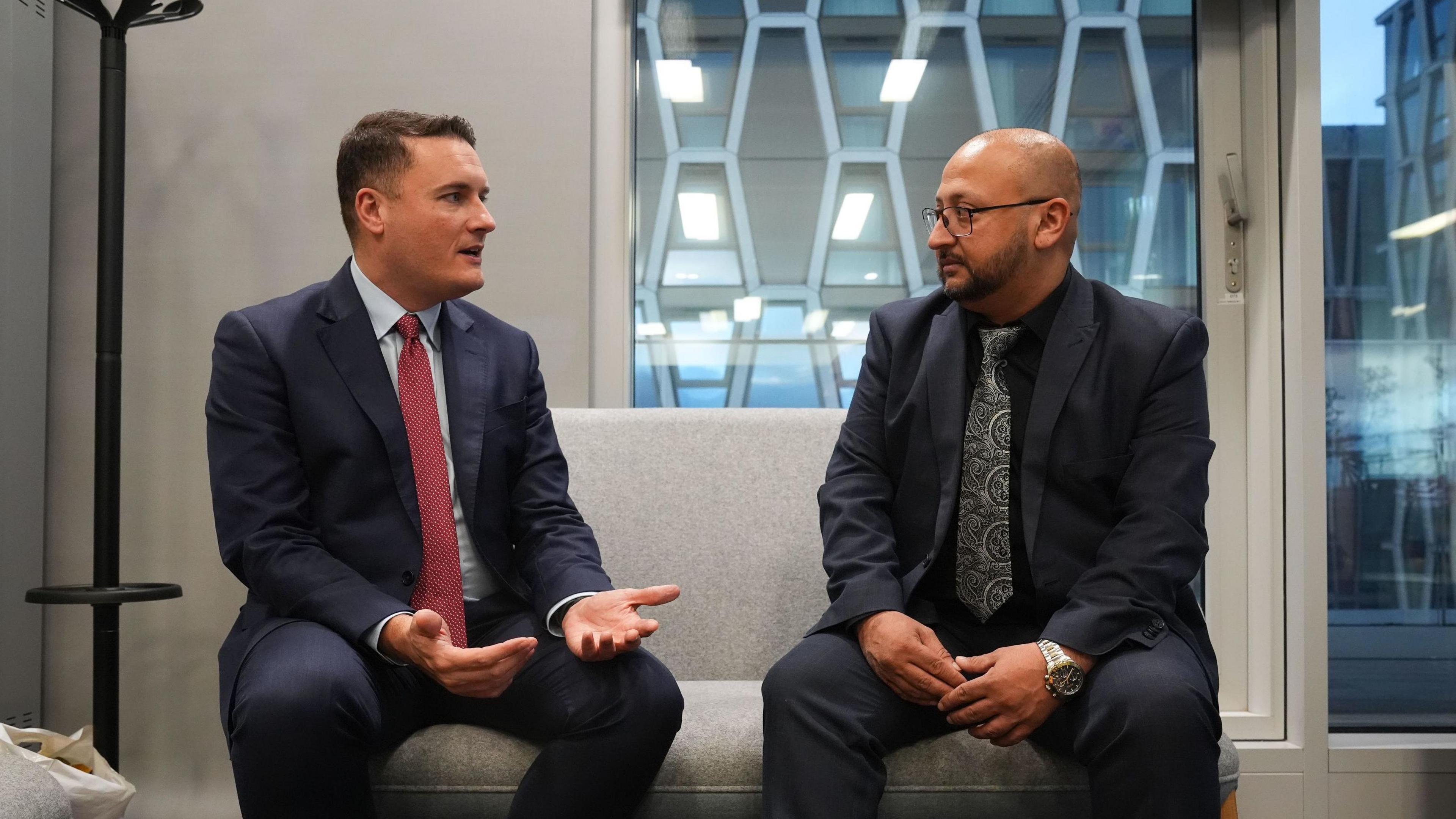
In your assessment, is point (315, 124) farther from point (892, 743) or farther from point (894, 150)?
point (892, 743)

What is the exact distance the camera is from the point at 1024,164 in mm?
1909

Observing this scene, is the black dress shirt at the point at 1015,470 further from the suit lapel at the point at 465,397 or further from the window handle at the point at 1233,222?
the window handle at the point at 1233,222

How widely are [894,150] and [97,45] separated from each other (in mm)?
Result: 1989

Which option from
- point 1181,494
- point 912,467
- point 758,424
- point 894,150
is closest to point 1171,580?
point 1181,494

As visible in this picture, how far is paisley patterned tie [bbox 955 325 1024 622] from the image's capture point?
1.82 meters

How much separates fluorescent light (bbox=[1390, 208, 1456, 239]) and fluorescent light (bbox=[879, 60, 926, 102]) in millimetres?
1254

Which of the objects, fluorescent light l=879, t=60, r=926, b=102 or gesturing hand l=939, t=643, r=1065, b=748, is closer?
gesturing hand l=939, t=643, r=1065, b=748

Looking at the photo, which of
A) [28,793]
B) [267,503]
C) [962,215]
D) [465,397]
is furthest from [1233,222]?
[28,793]

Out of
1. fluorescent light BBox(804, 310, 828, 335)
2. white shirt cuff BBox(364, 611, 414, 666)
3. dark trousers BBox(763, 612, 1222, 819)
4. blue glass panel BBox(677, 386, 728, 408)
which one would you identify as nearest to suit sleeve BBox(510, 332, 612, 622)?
white shirt cuff BBox(364, 611, 414, 666)

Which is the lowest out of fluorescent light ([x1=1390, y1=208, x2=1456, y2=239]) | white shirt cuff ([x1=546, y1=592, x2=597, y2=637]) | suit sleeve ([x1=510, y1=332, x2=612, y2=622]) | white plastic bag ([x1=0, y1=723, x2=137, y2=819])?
white plastic bag ([x1=0, y1=723, x2=137, y2=819])

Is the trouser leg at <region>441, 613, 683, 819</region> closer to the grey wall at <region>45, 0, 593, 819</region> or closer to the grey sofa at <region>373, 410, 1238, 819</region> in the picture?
the grey sofa at <region>373, 410, 1238, 819</region>

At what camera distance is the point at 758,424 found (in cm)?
244

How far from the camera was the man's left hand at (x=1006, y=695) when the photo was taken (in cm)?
160

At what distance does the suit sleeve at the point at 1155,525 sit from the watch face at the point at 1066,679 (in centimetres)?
3
